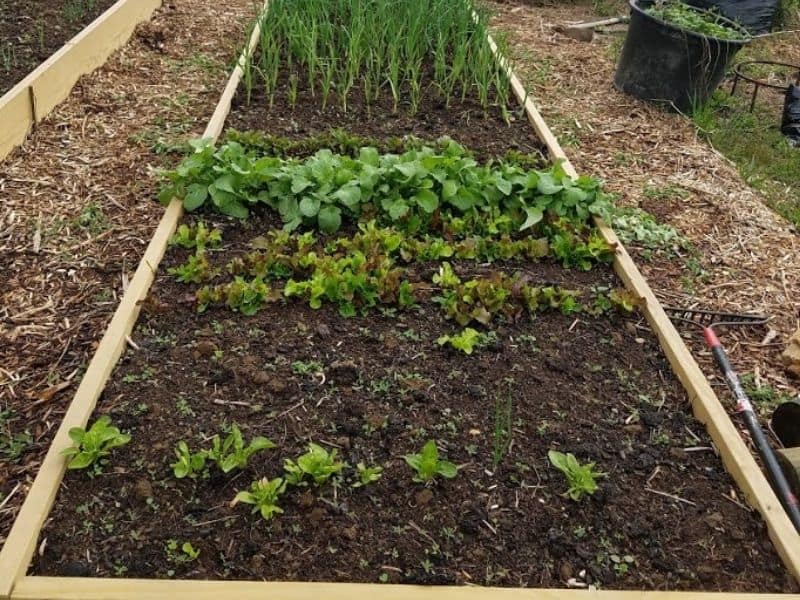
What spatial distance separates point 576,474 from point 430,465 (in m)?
0.38

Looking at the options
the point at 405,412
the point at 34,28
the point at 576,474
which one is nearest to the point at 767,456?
the point at 576,474

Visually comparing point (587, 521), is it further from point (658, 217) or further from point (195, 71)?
point (195, 71)

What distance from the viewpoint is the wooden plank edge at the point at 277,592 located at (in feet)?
5.14

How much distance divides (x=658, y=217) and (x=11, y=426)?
2.95 m

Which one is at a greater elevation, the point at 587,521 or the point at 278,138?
the point at 278,138

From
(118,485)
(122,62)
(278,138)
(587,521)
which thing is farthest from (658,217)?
(122,62)

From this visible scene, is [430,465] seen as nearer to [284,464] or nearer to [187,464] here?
Result: [284,464]

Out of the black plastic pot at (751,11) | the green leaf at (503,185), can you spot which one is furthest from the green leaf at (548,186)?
the black plastic pot at (751,11)

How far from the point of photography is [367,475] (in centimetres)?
192

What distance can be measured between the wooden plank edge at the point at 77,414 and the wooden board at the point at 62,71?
121 centimetres

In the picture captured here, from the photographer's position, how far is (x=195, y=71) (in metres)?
4.80

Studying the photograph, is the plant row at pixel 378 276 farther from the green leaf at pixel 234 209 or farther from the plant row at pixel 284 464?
the plant row at pixel 284 464

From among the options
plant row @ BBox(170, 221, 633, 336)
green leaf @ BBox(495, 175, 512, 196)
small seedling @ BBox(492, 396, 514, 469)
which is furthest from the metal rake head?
small seedling @ BBox(492, 396, 514, 469)

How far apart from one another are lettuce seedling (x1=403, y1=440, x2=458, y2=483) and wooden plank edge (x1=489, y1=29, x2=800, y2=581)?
0.78m
